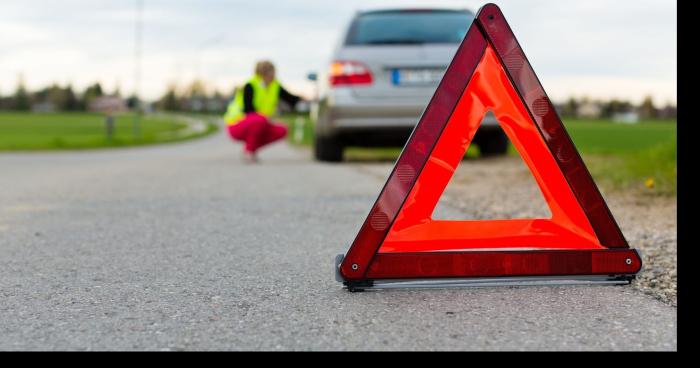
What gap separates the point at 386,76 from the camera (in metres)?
10.1

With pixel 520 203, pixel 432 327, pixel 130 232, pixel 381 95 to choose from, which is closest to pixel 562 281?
pixel 432 327

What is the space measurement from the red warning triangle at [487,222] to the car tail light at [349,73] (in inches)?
266

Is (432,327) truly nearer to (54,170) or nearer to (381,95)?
(381,95)

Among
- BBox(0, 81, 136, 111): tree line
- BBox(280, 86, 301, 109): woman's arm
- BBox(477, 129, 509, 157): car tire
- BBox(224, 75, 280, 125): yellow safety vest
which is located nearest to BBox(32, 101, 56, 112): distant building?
BBox(0, 81, 136, 111): tree line

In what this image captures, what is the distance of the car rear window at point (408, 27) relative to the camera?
10438 mm

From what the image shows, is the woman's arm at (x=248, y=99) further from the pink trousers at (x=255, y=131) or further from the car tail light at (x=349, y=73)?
the car tail light at (x=349, y=73)

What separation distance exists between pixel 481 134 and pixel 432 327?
8.44 m

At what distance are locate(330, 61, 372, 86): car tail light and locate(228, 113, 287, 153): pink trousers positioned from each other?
7.76 ft

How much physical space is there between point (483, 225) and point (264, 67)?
8824 mm

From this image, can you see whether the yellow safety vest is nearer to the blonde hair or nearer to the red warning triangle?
the blonde hair

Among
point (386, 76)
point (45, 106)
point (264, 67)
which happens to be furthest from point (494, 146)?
point (45, 106)

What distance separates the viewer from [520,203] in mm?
7023

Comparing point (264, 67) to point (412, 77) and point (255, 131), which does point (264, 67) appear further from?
point (412, 77)
